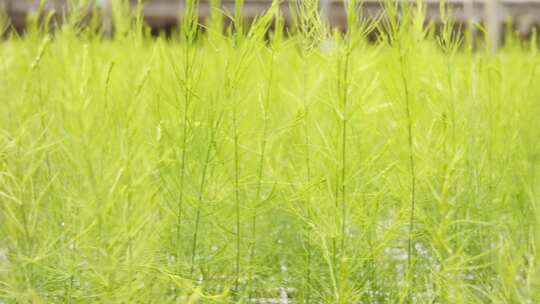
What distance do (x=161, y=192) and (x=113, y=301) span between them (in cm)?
22

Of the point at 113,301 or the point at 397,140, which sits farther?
the point at 397,140

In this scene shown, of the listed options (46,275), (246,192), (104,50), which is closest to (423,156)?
(246,192)

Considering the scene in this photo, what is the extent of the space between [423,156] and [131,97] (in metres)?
0.45

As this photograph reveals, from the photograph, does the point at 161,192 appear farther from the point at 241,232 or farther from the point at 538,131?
the point at 538,131

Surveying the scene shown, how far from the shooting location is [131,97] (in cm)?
99

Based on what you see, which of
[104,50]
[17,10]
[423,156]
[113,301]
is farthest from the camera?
[17,10]

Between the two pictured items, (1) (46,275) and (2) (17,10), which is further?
(2) (17,10)

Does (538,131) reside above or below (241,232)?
above

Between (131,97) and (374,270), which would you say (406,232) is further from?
(131,97)

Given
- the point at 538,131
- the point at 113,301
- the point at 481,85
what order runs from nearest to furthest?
the point at 113,301 → the point at 538,131 → the point at 481,85

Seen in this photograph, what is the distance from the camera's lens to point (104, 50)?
1.87 meters

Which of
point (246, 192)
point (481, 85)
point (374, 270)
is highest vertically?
point (481, 85)

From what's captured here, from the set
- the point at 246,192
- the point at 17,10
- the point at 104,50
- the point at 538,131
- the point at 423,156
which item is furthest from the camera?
the point at 17,10

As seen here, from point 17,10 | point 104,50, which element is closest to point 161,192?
point 104,50
